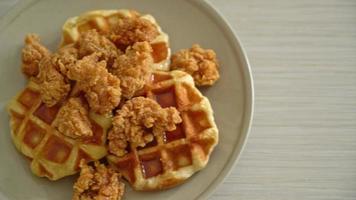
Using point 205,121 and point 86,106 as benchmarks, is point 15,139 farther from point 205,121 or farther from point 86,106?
point 205,121

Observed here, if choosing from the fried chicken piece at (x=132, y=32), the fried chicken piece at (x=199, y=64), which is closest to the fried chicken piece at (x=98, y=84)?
the fried chicken piece at (x=132, y=32)

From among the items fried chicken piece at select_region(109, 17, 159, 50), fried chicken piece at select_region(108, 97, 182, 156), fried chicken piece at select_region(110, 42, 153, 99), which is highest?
fried chicken piece at select_region(109, 17, 159, 50)

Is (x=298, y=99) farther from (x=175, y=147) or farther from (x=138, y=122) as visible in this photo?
(x=138, y=122)

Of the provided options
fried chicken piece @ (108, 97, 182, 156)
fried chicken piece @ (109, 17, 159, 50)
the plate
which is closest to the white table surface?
the plate

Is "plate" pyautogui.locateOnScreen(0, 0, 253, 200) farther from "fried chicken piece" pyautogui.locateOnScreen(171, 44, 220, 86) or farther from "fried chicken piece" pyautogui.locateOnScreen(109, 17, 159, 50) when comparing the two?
"fried chicken piece" pyautogui.locateOnScreen(109, 17, 159, 50)

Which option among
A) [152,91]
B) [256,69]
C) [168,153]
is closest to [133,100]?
[152,91]

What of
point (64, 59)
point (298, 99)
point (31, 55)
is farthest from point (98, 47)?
point (298, 99)
